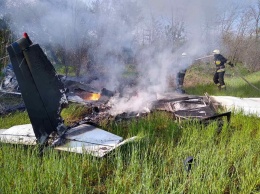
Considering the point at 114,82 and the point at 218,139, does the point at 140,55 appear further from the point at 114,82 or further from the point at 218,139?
the point at 218,139

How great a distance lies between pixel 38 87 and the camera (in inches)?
145

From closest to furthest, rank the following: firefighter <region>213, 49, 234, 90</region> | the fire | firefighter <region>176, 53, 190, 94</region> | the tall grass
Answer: the tall grass, the fire, firefighter <region>176, 53, 190, 94</region>, firefighter <region>213, 49, 234, 90</region>

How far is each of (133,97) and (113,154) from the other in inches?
136

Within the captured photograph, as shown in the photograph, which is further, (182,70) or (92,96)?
(182,70)

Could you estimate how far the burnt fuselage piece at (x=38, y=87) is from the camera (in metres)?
3.56

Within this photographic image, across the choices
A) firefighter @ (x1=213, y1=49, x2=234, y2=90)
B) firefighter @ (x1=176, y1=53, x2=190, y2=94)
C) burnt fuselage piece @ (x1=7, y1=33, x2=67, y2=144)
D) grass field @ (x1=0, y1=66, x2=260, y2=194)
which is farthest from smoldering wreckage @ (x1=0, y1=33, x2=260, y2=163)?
firefighter @ (x1=213, y1=49, x2=234, y2=90)

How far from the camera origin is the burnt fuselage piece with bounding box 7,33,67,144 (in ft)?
11.7

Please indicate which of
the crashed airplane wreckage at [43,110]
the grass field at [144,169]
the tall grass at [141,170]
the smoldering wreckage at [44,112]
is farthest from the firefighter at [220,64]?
the crashed airplane wreckage at [43,110]

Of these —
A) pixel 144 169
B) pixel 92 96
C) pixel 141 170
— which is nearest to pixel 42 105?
pixel 141 170

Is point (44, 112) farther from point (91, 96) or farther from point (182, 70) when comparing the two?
point (182, 70)

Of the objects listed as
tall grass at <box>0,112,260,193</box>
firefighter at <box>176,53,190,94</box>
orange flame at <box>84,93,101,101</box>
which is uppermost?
firefighter at <box>176,53,190,94</box>

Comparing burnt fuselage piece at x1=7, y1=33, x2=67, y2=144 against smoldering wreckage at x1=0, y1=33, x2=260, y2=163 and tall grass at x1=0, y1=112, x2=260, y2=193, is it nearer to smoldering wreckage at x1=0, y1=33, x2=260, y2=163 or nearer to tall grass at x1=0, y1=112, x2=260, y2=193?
smoldering wreckage at x1=0, y1=33, x2=260, y2=163

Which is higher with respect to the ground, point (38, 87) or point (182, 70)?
point (182, 70)

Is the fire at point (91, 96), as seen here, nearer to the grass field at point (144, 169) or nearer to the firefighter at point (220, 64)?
the grass field at point (144, 169)
